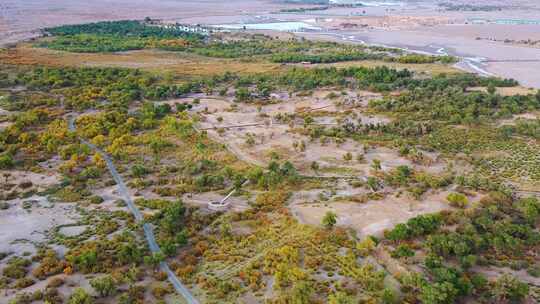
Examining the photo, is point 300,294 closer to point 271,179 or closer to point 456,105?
point 271,179

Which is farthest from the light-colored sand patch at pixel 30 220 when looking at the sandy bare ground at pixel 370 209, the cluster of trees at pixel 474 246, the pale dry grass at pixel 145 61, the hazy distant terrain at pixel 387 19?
the hazy distant terrain at pixel 387 19

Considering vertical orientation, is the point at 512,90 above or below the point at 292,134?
above

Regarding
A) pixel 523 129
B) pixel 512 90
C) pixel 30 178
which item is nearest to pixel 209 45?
pixel 512 90

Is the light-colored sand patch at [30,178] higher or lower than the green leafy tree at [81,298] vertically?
A: higher

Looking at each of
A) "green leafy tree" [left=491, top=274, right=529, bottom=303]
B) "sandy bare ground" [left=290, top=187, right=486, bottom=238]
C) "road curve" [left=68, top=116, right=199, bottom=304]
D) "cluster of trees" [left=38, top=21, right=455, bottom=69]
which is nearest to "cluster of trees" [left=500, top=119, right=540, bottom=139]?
"sandy bare ground" [left=290, top=187, right=486, bottom=238]

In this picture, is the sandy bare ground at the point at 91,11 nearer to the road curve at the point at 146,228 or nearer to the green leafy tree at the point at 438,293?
the road curve at the point at 146,228

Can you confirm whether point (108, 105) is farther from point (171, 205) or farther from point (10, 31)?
point (10, 31)

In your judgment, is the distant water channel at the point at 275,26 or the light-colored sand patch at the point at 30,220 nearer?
the light-colored sand patch at the point at 30,220

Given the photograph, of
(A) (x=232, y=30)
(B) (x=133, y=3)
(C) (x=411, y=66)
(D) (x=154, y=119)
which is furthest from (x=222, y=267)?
(B) (x=133, y=3)
